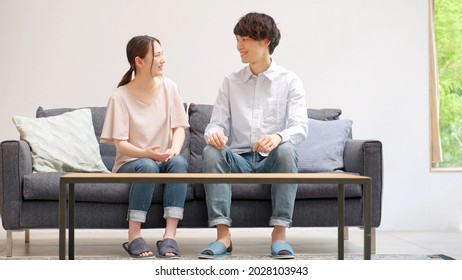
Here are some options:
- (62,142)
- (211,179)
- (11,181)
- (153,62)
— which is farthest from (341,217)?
(62,142)

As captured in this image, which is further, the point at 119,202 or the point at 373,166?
the point at 373,166

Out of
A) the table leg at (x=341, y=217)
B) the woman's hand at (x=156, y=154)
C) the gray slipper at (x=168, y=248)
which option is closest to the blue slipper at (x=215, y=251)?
the gray slipper at (x=168, y=248)

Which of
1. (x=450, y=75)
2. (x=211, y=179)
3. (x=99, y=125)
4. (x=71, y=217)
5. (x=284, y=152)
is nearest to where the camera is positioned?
(x=211, y=179)

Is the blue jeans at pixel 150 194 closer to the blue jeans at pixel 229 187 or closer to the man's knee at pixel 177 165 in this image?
the man's knee at pixel 177 165

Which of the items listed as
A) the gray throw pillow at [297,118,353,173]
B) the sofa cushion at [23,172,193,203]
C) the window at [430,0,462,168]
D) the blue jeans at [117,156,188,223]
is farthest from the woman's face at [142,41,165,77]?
the window at [430,0,462,168]

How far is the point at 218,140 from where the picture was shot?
3.38 m

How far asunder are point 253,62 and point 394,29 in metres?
1.87

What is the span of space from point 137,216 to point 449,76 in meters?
2.81

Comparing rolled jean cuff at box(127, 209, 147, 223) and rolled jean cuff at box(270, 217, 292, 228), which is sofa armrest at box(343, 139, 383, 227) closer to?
rolled jean cuff at box(270, 217, 292, 228)

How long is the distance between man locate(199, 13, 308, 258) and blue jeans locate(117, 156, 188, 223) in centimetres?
14

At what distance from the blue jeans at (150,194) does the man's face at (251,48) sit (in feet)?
1.83

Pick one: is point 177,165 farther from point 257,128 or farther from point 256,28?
point 256,28

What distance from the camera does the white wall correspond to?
500cm

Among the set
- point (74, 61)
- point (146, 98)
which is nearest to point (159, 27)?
point (74, 61)
